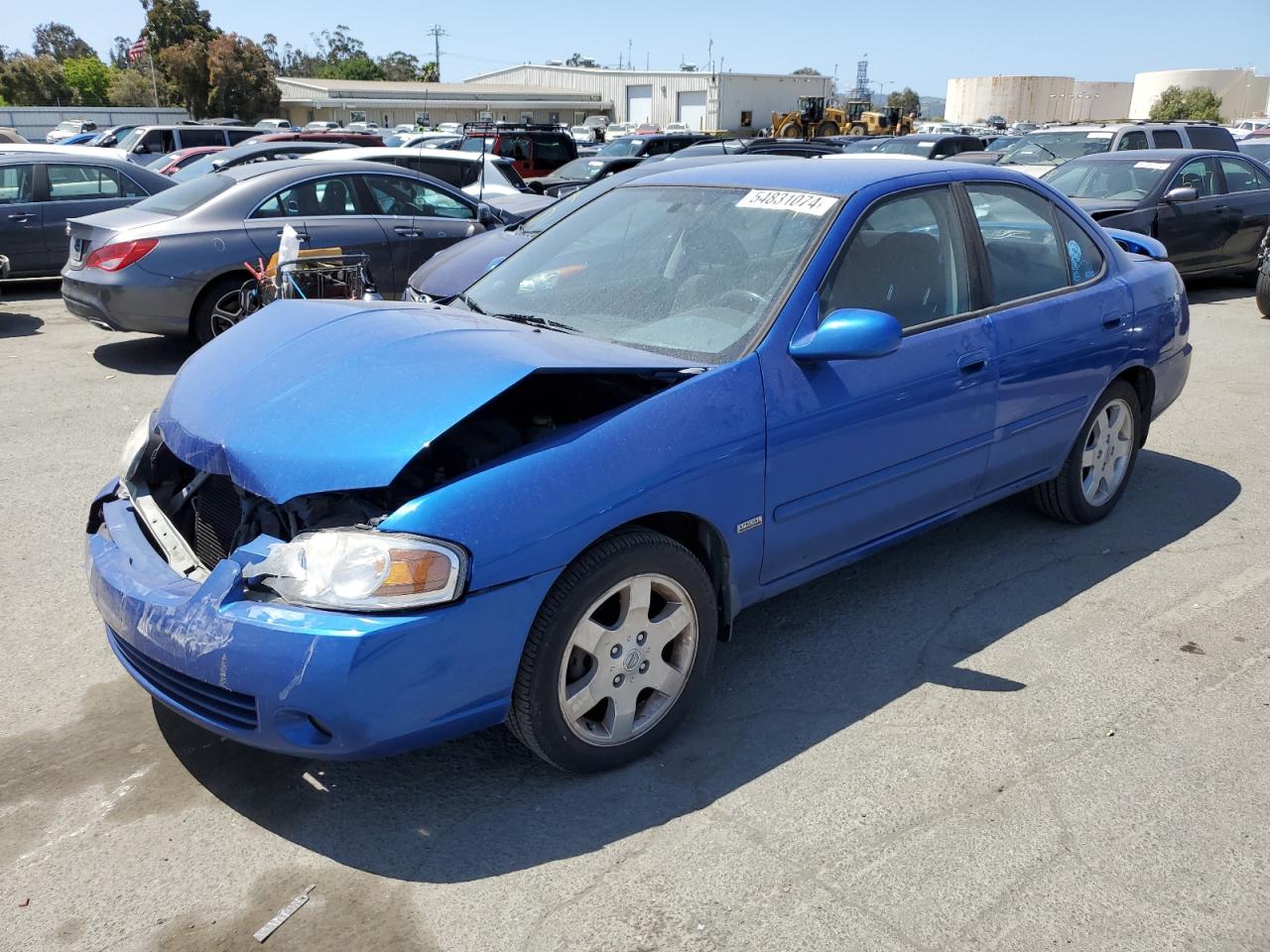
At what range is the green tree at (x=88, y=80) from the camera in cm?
7912

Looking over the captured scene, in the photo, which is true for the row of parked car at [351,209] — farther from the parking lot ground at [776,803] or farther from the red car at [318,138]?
the parking lot ground at [776,803]

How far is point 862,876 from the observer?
2.75 m

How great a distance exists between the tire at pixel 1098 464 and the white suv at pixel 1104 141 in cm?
977

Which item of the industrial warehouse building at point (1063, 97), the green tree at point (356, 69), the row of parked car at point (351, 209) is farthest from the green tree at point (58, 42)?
the row of parked car at point (351, 209)

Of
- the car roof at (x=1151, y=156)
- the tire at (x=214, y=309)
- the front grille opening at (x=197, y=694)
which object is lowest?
the front grille opening at (x=197, y=694)

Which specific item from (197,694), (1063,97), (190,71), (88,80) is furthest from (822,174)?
(1063,97)

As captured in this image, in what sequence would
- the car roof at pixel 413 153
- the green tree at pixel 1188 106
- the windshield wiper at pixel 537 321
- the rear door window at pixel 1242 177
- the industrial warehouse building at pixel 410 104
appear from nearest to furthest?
the windshield wiper at pixel 537 321
the car roof at pixel 413 153
the rear door window at pixel 1242 177
the green tree at pixel 1188 106
the industrial warehouse building at pixel 410 104

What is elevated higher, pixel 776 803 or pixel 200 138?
pixel 200 138

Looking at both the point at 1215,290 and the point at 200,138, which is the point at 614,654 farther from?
the point at 200,138

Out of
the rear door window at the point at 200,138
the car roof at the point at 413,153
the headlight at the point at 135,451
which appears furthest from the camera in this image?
the rear door window at the point at 200,138

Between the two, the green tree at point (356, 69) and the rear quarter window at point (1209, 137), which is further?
the green tree at point (356, 69)

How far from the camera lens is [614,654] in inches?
121

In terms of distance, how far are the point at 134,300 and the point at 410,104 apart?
67685 mm

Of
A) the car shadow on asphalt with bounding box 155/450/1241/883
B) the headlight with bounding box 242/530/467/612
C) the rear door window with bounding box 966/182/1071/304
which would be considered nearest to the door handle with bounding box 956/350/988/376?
the rear door window with bounding box 966/182/1071/304
